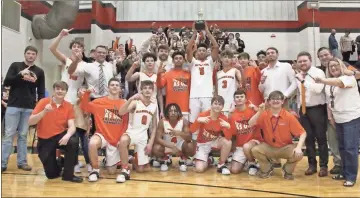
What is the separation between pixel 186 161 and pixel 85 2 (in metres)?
6.55

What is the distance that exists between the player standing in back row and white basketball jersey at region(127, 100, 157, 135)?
65 centimetres

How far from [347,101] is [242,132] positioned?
1262 mm

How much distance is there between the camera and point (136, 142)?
4.02 m

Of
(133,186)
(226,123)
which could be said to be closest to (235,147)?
(226,123)

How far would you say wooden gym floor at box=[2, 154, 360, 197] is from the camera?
10.1 ft

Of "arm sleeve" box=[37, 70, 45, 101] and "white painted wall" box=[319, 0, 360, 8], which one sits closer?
"arm sleeve" box=[37, 70, 45, 101]

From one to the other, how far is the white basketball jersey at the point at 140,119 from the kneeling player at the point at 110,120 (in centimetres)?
11

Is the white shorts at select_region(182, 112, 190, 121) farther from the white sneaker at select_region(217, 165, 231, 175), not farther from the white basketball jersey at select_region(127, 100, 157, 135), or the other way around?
the white sneaker at select_region(217, 165, 231, 175)

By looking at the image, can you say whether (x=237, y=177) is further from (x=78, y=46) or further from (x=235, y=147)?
(x=78, y=46)

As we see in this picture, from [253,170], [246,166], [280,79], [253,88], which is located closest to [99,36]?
[253,88]

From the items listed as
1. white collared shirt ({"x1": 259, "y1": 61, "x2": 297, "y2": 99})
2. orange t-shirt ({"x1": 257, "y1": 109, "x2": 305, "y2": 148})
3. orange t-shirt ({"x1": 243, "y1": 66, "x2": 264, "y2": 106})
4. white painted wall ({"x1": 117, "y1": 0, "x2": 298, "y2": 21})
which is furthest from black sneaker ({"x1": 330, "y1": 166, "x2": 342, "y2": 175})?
white painted wall ({"x1": 117, "y1": 0, "x2": 298, "y2": 21})

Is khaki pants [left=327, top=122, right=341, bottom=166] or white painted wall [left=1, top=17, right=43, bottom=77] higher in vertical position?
white painted wall [left=1, top=17, right=43, bottom=77]

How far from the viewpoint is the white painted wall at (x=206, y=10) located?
1066cm

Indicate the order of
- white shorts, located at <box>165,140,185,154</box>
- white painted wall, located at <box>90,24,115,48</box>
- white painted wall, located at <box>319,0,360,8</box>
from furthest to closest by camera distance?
white painted wall, located at <box>90,24,115,48</box> → white painted wall, located at <box>319,0,360,8</box> → white shorts, located at <box>165,140,185,154</box>
